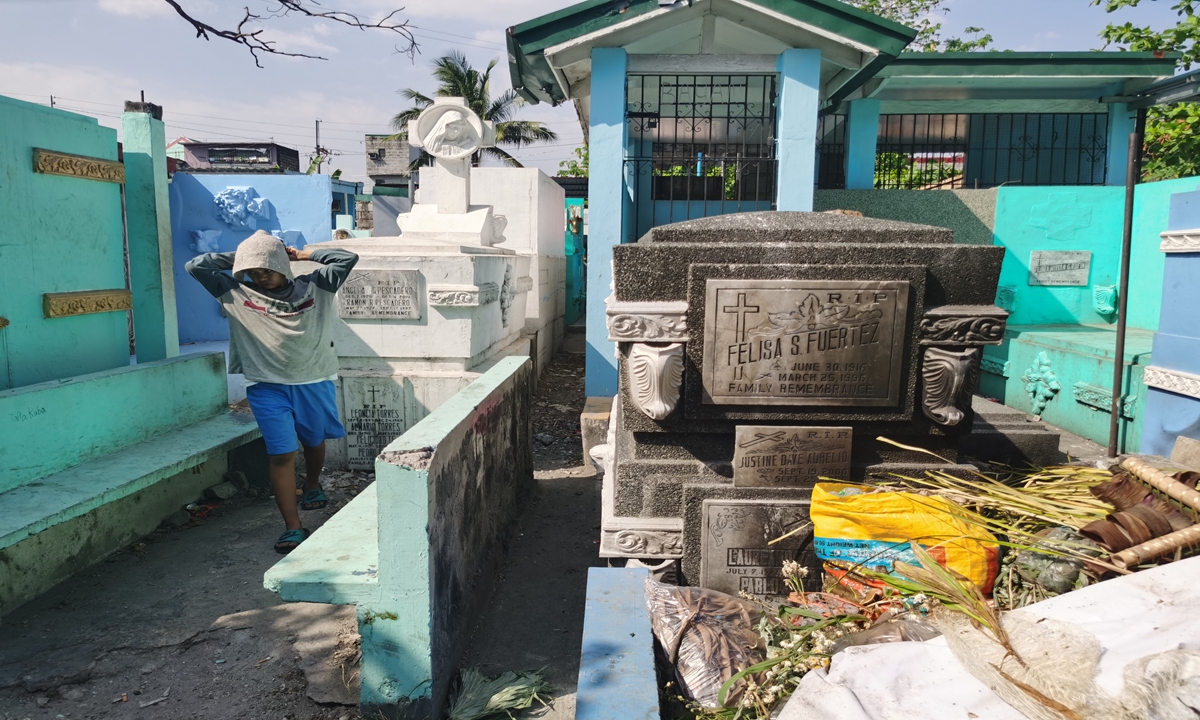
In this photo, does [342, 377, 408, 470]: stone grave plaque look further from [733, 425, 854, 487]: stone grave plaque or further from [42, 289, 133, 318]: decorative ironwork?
[733, 425, 854, 487]: stone grave plaque

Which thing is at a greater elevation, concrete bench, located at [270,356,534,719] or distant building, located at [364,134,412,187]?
distant building, located at [364,134,412,187]

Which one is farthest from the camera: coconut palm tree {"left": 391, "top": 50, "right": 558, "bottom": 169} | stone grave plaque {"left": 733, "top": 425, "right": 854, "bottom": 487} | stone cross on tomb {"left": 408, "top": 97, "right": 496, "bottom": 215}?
coconut palm tree {"left": 391, "top": 50, "right": 558, "bottom": 169}

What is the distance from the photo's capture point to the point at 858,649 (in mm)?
1894

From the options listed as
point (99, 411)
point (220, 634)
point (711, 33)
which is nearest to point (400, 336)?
point (99, 411)

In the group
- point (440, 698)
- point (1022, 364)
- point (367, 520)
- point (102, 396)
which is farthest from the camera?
point (1022, 364)

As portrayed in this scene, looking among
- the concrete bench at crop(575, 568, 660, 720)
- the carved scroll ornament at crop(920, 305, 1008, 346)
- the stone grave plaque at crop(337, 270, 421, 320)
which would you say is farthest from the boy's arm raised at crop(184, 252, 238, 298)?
the carved scroll ornament at crop(920, 305, 1008, 346)

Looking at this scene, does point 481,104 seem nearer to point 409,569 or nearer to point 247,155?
point 247,155

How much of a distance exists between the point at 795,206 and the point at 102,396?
18.0 feet

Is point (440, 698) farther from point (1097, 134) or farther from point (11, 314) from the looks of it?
point (1097, 134)

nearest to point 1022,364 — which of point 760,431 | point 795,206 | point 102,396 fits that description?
point 795,206

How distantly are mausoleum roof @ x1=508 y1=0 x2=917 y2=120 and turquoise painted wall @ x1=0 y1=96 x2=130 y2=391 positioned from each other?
3.48 metres

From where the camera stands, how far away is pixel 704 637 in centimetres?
253

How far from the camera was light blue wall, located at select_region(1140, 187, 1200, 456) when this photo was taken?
15.1 feet

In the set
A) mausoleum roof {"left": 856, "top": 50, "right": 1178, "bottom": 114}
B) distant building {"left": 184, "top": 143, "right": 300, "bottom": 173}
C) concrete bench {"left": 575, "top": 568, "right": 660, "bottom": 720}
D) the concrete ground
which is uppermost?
distant building {"left": 184, "top": 143, "right": 300, "bottom": 173}
